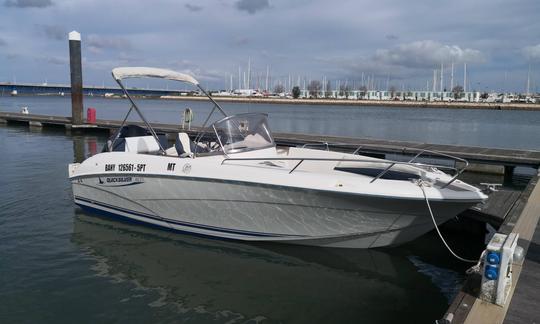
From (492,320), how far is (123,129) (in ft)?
23.1

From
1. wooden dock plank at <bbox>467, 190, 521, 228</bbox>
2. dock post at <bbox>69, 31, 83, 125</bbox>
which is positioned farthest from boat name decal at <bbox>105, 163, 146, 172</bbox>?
dock post at <bbox>69, 31, 83, 125</bbox>

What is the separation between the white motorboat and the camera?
6.03m

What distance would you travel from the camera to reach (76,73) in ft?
87.9

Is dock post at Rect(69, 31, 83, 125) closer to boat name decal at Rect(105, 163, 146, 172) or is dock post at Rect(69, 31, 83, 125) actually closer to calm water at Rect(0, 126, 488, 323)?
calm water at Rect(0, 126, 488, 323)

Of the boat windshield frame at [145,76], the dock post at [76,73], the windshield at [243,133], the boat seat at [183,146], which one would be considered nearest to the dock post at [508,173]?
the windshield at [243,133]

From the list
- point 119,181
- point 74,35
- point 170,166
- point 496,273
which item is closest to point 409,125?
point 74,35

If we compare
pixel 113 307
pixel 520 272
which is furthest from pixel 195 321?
pixel 520 272

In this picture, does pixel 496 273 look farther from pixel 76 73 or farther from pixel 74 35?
pixel 76 73

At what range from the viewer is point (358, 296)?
584 cm

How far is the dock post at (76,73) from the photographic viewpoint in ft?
85.8

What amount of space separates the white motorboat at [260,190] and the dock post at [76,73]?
20.3 m

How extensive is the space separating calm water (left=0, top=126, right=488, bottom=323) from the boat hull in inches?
13.3

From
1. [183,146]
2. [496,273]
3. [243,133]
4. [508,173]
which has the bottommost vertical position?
[508,173]

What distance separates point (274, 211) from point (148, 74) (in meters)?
4.18
